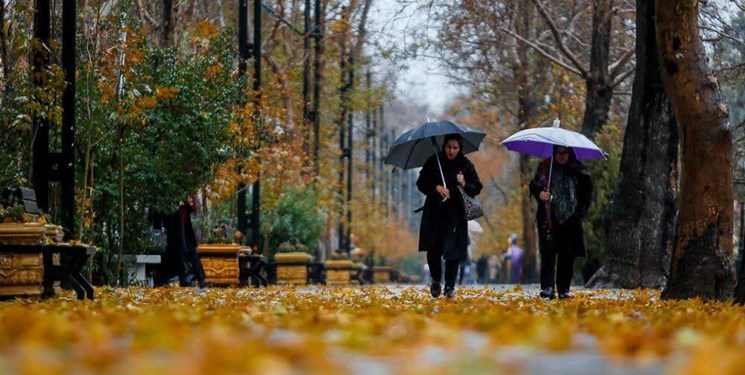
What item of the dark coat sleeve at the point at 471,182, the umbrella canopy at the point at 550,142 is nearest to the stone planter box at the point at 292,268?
the umbrella canopy at the point at 550,142

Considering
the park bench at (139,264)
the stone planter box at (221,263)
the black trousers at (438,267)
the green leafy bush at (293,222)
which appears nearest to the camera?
the black trousers at (438,267)

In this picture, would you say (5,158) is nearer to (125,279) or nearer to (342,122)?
(125,279)

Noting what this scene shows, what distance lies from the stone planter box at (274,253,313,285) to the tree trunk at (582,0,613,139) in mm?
6461

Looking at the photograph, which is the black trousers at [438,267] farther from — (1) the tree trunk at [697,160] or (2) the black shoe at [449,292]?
(1) the tree trunk at [697,160]

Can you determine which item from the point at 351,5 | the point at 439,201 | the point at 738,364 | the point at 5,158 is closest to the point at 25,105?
the point at 5,158

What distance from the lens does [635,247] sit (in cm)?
2461

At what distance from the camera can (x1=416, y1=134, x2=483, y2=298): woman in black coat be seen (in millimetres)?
16797

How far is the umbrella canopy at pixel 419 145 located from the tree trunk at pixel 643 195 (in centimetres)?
573

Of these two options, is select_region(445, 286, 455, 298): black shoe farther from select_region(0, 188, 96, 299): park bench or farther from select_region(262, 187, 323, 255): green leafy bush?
select_region(262, 187, 323, 255): green leafy bush

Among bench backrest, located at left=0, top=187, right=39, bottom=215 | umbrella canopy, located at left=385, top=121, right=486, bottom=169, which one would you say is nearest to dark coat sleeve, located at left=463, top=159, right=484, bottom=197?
umbrella canopy, located at left=385, top=121, right=486, bottom=169

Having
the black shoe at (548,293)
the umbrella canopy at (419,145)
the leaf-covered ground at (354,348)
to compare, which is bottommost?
the black shoe at (548,293)

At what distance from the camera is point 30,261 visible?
14.6 metres

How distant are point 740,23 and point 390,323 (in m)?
25.4

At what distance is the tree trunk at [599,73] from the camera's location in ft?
96.9
